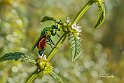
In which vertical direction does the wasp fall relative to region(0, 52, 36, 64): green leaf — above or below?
above

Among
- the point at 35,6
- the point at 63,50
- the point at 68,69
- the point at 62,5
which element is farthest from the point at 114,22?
the point at 68,69

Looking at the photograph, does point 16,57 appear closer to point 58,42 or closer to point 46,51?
point 58,42

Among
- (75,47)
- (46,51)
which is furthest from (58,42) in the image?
(46,51)

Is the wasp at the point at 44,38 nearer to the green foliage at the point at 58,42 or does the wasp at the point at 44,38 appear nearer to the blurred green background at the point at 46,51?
the green foliage at the point at 58,42

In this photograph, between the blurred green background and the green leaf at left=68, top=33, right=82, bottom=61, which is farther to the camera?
the blurred green background

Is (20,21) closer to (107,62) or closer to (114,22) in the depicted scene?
(107,62)

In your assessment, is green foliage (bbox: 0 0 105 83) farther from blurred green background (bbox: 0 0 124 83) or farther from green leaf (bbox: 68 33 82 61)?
blurred green background (bbox: 0 0 124 83)

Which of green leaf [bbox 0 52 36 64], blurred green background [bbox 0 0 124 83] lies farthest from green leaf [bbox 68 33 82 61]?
blurred green background [bbox 0 0 124 83]

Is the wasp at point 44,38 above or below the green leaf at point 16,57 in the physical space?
above

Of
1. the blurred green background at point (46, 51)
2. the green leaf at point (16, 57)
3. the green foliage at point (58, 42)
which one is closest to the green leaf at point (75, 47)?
the green foliage at point (58, 42)

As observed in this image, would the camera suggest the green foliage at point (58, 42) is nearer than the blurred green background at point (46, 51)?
Yes

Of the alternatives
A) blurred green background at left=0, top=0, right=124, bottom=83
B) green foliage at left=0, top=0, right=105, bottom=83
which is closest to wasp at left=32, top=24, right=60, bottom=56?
green foliage at left=0, top=0, right=105, bottom=83

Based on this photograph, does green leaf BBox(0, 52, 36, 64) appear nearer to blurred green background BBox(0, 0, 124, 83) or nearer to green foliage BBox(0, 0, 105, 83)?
green foliage BBox(0, 0, 105, 83)
